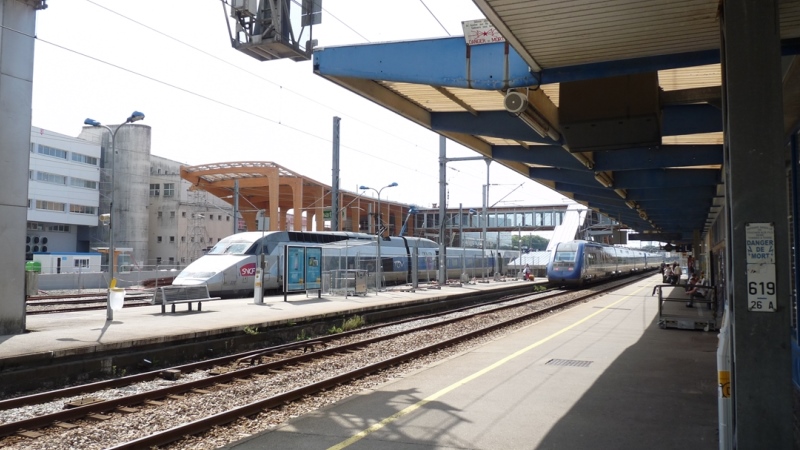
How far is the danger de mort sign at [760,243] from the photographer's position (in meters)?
4.68

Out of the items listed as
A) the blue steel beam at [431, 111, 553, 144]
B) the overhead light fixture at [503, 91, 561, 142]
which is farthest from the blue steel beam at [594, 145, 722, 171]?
the overhead light fixture at [503, 91, 561, 142]

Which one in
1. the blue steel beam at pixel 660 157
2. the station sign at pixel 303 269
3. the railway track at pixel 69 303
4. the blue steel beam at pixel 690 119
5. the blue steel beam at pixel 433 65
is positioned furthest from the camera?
the station sign at pixel 303 269

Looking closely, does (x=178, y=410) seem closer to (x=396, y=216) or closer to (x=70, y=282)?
(x=70, y=282)

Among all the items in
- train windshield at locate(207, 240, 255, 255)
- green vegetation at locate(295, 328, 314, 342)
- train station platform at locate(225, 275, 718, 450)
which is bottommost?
green vegetation at locate(295, 328, 314, 342)

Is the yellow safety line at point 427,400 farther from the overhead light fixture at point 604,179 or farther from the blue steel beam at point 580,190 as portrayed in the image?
the blue steel beam at point 580,190

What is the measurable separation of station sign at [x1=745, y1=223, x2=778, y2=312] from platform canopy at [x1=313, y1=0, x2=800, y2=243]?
2.02 metres

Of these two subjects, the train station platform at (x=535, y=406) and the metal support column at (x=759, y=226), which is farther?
the train station platform at (x=535, y=406)

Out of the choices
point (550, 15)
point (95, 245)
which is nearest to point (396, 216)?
point (95, 245)

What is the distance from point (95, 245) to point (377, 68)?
59.0 metres

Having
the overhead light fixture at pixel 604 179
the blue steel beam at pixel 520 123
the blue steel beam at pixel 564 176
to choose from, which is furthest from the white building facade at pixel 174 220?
the blue steel beam at pixel 520 123

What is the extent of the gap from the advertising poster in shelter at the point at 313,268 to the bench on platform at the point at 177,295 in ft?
20.0

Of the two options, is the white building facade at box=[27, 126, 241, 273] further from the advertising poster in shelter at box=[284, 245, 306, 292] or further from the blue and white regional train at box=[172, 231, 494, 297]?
the advertising poster in shelter at box=[284, 245, 306, 292]

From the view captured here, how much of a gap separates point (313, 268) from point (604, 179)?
39.5ft

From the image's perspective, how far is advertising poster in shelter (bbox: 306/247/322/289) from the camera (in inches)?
923
